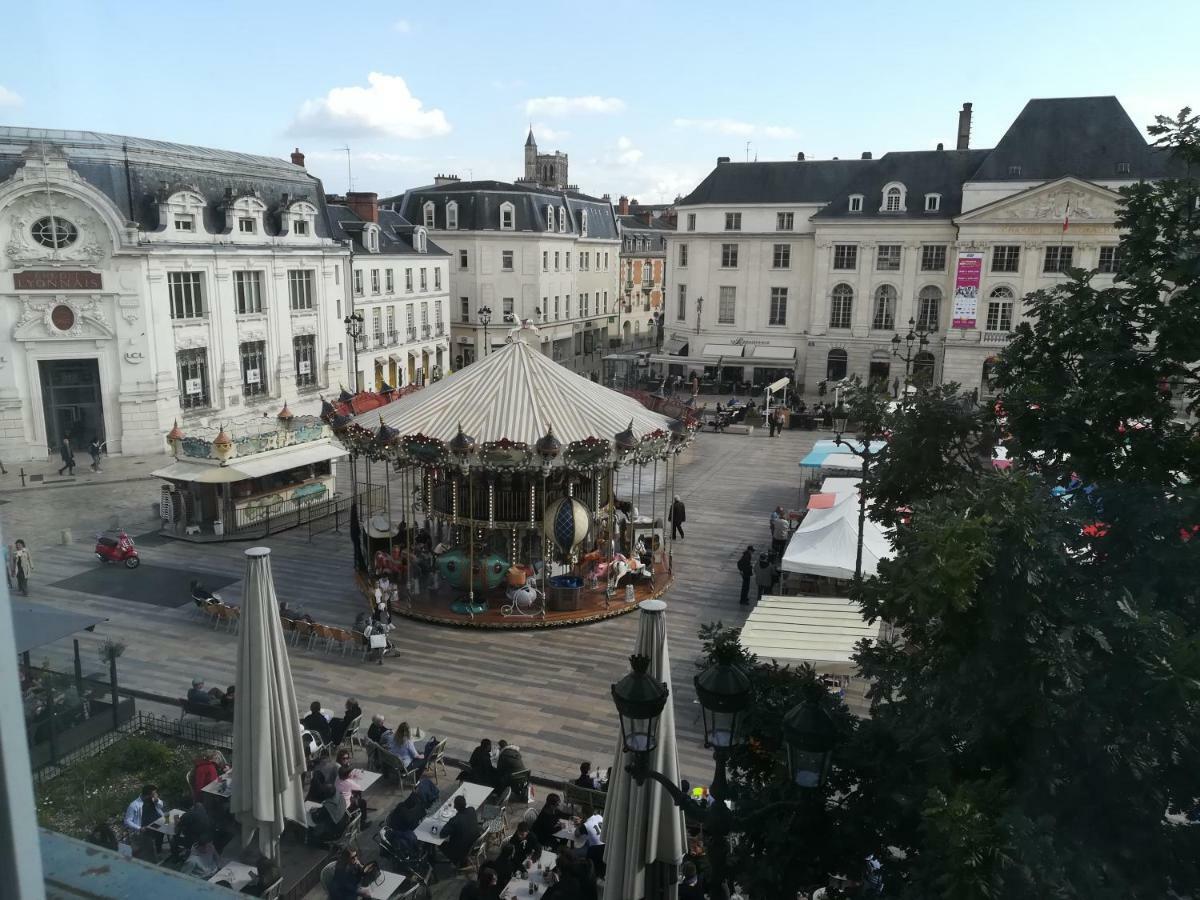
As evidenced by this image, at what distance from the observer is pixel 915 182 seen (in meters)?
45.7

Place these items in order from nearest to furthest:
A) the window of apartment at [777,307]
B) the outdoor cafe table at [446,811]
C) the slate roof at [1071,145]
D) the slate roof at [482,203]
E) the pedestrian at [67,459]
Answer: the outdoor cafe table at [446,811], the pedestrian at [67,459], the slate roof at [1071,145], the window of apartment at [777,307], the slate roof at [482,203]

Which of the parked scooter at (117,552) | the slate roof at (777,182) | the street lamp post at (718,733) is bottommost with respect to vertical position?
the parked scooter at (117,552)

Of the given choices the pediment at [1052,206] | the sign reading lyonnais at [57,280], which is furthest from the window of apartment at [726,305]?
the sign reading lyonnais at [57,280]

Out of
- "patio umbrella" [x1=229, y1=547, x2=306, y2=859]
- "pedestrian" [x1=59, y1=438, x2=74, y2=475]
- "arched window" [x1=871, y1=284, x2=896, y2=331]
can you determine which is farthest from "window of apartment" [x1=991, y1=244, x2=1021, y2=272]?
"patio umbrella" [x1=229, y1=547, x2=306, y2=859]

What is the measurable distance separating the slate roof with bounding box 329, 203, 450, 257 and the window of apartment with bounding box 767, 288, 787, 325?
18.5m

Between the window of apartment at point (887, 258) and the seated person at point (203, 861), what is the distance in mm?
43198

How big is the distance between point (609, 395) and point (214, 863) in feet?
40.1

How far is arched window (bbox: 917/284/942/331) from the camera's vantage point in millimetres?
45031

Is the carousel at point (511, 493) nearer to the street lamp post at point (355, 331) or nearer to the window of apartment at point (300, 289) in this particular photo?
the street lamp post at point (355, 331)

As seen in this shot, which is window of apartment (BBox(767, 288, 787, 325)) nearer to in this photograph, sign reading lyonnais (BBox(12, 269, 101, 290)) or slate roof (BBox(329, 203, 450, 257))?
slate roof (BBox(329, 203, 450, 257))

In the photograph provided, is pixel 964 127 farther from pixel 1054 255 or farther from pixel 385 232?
pixel 385 232

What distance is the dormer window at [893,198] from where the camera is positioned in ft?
148

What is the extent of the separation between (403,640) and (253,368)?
2232cm

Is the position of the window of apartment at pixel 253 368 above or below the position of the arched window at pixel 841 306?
below
